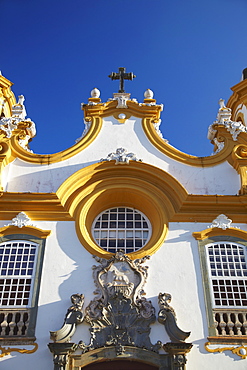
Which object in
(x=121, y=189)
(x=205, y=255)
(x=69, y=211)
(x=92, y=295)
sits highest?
(x=121, y=189)

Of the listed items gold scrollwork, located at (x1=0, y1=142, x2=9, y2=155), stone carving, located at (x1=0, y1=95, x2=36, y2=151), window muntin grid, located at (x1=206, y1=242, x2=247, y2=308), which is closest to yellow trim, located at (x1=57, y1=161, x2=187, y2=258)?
window muntin grid, located at (x1=206, y1=242, x2=247, y2=308)

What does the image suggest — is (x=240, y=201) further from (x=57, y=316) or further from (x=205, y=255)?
(x=57, y=316)

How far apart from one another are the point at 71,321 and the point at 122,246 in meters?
2.73

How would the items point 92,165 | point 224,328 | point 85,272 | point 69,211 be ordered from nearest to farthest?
point 224,328, point 85,272, point 69,211, point 92,165

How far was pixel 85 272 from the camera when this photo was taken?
11.6m

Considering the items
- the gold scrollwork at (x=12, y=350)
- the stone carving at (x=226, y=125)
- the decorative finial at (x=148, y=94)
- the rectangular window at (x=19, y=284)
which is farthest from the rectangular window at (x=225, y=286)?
the decorative finial at (x=148, y=94)

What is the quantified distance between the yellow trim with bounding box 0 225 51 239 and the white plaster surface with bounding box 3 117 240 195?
1.40 m

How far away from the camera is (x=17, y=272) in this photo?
462 inches

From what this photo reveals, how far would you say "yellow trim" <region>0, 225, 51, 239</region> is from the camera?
482 inches


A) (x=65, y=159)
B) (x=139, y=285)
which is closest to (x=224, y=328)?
(x=139, y=285)

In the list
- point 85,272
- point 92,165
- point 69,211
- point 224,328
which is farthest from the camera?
point 92,165

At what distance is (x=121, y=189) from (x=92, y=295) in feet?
11.3

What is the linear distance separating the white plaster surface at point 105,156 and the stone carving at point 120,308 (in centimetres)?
305

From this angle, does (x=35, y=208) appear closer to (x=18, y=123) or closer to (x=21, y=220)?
(x=21, y=220)
